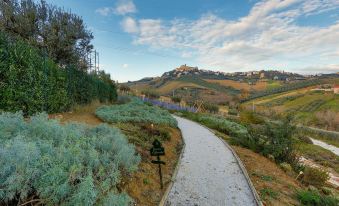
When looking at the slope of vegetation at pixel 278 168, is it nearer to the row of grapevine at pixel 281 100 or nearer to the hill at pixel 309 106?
the hill at pixel 309 106

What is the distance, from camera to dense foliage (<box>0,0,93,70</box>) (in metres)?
17.7

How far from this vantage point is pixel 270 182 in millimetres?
7336

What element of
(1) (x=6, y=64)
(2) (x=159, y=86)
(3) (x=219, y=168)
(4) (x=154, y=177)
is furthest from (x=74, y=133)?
(2) (x=159, y=86)

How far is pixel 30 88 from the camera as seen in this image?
1000cm

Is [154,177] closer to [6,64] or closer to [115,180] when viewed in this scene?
[115,180]

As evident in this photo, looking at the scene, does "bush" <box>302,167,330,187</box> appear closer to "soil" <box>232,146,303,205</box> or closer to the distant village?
"soil" <box>232,146,303,205</box>

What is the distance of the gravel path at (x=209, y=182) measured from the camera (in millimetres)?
5578

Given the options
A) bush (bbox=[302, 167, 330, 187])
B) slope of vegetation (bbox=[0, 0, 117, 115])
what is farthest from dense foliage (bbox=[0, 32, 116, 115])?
bush (bbox=[302, 167, 330, 187])

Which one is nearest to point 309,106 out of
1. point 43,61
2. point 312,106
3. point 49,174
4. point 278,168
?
point 312,106

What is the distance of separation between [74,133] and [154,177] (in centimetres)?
253

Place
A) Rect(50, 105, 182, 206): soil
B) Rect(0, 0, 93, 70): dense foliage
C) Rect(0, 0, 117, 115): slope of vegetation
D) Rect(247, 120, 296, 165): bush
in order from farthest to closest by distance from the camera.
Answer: Rect(0, 0, 93, 70): dense foliage
Rect(247, 120, 296, 165): bush
Rect(0, 0, 117, 115): slope of vegetation
Rect(50, 105, 182, 206): soil

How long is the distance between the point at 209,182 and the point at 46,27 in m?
19.0

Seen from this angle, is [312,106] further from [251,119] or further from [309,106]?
[251,119]

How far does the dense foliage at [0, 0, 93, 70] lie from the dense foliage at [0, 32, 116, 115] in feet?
16.8
